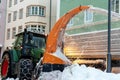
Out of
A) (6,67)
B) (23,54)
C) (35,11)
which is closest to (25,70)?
(23,54)

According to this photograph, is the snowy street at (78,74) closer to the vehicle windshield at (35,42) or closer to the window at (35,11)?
the vehicle windshield at (35,42)

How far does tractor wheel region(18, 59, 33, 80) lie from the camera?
12117 millimetres

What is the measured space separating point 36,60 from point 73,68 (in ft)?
10.1

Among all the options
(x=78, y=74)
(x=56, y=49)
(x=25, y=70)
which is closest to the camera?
(x=78, y=74)

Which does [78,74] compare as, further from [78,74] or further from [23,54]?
[23,54]

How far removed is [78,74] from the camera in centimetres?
978

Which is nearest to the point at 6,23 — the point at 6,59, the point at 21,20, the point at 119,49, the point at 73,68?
the point at 21,20

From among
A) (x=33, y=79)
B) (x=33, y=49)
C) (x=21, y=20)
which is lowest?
(x=33, y=79)

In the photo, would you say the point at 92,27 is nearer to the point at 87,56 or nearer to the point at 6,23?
the point at 87,56

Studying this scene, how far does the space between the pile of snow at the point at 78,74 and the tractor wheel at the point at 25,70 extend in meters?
1.41

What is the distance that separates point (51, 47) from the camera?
11336 mm

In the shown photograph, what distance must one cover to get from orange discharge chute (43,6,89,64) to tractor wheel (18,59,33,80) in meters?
1.27

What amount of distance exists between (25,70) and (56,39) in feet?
5.61

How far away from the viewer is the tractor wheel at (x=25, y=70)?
12.1m
